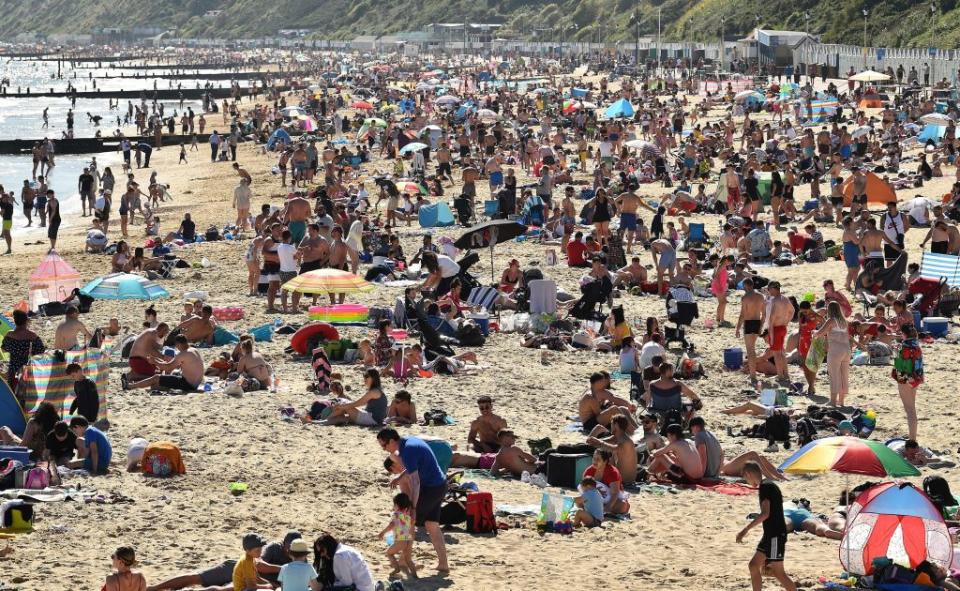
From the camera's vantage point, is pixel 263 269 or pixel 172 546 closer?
pixel 172 546

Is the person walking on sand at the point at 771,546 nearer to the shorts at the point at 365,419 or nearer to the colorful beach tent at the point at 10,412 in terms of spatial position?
the shorts at the point at 365,419

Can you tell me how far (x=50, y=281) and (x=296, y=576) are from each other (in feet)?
34.7

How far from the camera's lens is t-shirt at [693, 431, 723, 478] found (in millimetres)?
10797

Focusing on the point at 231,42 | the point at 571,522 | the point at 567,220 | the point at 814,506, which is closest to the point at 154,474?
the point at 571,522

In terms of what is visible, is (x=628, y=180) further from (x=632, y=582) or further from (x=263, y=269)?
(x=632, y=582)

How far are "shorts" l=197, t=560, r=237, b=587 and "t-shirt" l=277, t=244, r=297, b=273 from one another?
9739 millimetres

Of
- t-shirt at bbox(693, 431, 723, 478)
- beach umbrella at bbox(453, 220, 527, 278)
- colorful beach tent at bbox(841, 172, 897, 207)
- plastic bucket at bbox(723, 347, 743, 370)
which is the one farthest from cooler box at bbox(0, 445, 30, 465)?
colorful beach tent at bbox(841, 172, 897, 207)

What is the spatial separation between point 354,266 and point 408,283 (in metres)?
1.24

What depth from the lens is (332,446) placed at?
11594 mm

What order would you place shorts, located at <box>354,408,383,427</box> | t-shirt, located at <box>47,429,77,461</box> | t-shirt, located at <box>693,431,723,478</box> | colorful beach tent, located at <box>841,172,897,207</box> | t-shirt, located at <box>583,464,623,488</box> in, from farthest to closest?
colorful beach tent, located at <box>841,172,897,207</box> < shorts, located at <box>354,408,383,427</box> < t-shirt, located at <box>693,431,723,478</box> < t-shirt, located at <box>47,429,77,461</box> < t-shirt, located at <box>583,464,623,488</box>

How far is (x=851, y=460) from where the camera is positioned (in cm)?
919

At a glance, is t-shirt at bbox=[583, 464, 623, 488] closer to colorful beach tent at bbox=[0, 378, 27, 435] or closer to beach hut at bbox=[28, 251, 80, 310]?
colorful beach tent at bbox=[0, 378, 27, 435]

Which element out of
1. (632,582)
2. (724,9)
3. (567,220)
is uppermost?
(724,9)

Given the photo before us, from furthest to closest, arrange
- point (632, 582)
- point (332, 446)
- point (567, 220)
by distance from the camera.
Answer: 1. point (567, 220)
2. point (332, 446)
3. point (632, 582)
